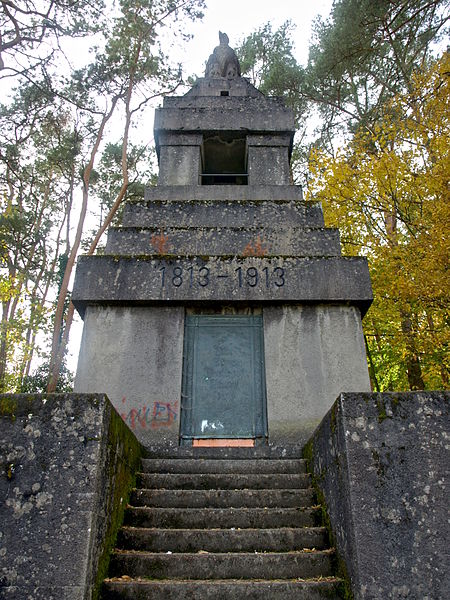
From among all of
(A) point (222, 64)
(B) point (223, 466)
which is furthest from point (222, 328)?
(A) point (222, 64)

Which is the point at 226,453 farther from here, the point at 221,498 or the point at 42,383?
the point at 42,383

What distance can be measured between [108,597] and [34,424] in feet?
4.26

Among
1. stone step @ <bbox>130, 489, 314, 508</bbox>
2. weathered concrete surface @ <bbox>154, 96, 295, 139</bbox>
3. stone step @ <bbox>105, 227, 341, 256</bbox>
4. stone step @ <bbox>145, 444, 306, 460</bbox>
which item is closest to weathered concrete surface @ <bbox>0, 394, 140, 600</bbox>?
stone step @ <bbox>130, 489, 314, 508</bbox>

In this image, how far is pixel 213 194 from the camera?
872 centimetres

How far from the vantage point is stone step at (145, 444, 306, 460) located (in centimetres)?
568

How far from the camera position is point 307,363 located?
6672mm

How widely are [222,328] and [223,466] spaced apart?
2.36m

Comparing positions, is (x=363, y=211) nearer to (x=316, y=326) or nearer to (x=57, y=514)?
(x=316, y=326)

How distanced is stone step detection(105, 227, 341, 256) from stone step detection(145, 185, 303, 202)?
115 centimetres

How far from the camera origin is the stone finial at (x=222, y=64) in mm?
10859

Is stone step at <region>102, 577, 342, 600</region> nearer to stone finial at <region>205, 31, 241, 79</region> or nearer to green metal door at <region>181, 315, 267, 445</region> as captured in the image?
green metal door at <region>181, 315, 267, 445</region>

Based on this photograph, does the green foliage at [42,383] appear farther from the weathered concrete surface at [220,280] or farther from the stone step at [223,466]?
the stone step at [223,466]

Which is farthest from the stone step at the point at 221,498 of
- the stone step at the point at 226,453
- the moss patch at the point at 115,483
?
the stone step at the point at 226,453

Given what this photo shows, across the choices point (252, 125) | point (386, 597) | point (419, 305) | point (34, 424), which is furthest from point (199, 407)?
point (419, 305)
